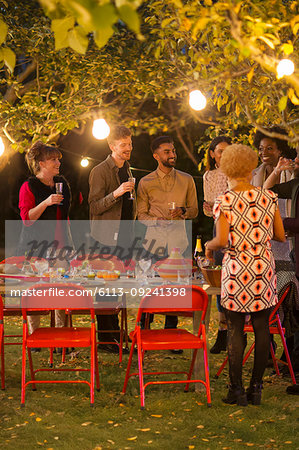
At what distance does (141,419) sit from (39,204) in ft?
7.57

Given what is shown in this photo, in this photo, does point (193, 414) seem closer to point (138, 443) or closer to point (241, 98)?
point (138, 443)

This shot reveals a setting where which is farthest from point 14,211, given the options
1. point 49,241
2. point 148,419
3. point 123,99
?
point 148,419

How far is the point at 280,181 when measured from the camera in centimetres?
570

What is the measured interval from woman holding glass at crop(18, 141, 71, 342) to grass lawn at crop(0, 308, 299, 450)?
128 cm

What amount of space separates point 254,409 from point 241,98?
8.78ft

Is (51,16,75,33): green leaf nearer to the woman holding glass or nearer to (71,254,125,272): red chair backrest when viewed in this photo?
(71,254,125,272): red chair backrest

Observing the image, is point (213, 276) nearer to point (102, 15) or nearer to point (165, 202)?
point (165, 202)

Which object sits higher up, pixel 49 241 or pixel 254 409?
pixel 49 241

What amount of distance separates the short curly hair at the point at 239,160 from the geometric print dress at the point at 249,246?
14 centimetres

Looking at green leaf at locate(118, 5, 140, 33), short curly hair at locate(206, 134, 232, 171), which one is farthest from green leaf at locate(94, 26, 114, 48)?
short curly hair at locate(206, 134, 232, 171)

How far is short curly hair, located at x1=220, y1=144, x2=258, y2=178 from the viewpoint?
4074 mm

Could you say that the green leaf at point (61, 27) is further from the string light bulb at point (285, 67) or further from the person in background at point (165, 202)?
the person in background at point (165, 202)

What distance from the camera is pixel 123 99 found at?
1060 cm

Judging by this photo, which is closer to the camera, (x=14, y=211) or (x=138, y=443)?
(x=138, y=443)
